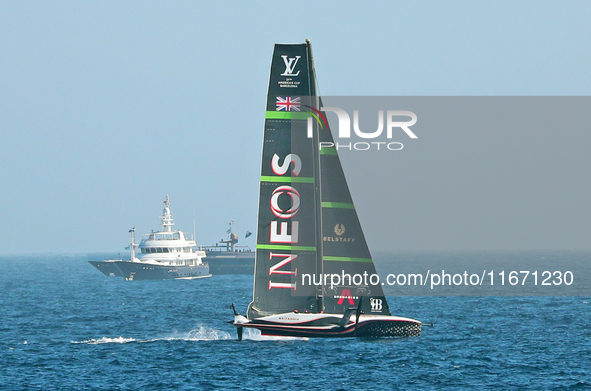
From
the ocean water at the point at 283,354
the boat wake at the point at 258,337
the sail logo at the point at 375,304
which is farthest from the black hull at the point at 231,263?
the sail logo at the point at 375,304

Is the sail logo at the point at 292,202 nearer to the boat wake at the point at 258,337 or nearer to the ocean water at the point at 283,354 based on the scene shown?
the ocean water at the point at 283,354

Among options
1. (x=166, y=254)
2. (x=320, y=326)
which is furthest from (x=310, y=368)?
(x=166, y=254)

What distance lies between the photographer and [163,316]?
6069cm

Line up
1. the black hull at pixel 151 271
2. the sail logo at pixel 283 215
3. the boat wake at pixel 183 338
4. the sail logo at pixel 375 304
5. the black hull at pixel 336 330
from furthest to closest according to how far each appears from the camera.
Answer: the black hull at pixel 151 271
the boat wake at pixel 183 338
the sail logo at pixel 375 304
the sail logo at pixel 283 215
the black hull at pixel 336 330

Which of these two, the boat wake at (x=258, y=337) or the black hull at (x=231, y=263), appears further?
the black hull at (x=231, y=263)

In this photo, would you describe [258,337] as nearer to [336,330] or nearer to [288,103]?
[336,330]

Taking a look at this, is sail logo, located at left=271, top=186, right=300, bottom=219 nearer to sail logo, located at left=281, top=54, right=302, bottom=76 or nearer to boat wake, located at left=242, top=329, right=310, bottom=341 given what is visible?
sail logo, located at left=281, top=54, right=302, bottom=76

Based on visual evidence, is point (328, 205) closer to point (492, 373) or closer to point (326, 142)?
point (326, 142)

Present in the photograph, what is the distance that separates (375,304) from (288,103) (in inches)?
404

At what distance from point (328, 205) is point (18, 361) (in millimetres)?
16749

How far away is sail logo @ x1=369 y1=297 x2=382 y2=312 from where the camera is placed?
37844 mm

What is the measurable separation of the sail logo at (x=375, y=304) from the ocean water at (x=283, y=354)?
200cm

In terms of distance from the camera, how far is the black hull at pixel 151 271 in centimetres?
11975

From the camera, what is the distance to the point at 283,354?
38.5m
